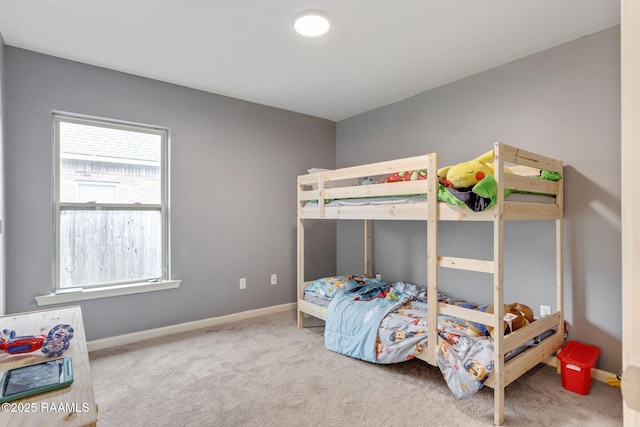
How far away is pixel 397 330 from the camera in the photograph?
2.34m

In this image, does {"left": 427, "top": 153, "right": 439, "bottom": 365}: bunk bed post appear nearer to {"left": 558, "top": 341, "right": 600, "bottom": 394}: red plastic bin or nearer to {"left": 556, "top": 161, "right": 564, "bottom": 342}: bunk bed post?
{"left": 558, "top": 341, "right": 600, "bottom": 394}: red plastic bin

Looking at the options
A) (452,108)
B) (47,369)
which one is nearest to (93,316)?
(47,369)

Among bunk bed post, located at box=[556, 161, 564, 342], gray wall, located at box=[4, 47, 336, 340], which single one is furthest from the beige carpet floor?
gray wall, located at box=[4, 47, 336, 340]

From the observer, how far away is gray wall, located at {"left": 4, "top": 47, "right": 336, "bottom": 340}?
252 centimetres

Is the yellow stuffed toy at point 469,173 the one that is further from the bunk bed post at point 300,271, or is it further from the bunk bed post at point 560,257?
the bunk bed post at point 300,271

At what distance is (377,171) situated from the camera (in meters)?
2.49

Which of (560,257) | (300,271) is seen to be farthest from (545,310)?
(300,271)

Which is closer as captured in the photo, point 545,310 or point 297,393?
point 297,393

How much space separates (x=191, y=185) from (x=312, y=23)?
1892mm

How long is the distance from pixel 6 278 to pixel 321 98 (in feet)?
10.1

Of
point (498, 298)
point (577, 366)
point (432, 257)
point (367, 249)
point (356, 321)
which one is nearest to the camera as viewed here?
point (498, 298)

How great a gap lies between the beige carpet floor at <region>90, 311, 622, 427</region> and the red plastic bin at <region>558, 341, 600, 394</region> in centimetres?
5

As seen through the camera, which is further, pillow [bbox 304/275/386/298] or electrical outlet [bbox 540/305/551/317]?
pillow [bbox 304/275/386/298]

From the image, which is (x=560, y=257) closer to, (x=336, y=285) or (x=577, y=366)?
(x=577, y=366)
